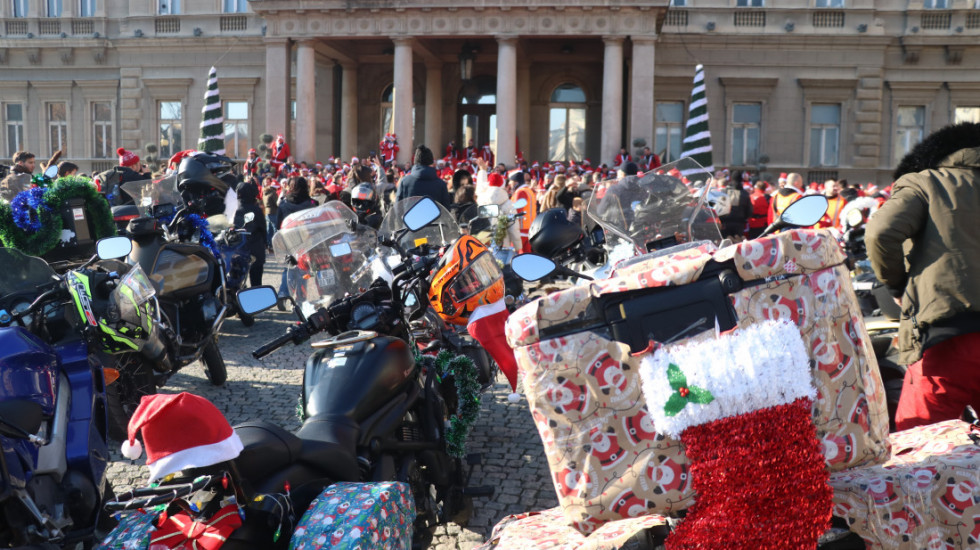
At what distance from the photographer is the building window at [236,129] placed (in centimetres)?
3136

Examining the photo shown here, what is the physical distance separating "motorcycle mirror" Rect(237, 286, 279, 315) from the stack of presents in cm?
180

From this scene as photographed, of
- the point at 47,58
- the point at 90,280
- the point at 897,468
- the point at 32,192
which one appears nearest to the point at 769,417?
the point at 897,468

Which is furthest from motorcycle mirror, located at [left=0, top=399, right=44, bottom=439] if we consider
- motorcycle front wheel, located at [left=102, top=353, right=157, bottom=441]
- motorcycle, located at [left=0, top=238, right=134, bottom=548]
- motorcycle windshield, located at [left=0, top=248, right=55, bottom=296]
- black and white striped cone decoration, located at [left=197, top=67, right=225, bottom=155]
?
black and white striped cone decoration, located at [left=197, top=67, right=225, bottom=155]

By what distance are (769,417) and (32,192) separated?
229 inches

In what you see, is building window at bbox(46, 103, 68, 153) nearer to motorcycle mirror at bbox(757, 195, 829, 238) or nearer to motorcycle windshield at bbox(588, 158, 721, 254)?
motorcycle windshield at bbox(588, 158, 721, 254)

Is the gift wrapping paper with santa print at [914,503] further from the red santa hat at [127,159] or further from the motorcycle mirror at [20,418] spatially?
the red santa hat at [127,159]

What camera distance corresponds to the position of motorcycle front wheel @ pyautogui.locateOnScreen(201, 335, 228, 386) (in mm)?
6785

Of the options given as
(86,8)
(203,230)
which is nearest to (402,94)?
(86,8)

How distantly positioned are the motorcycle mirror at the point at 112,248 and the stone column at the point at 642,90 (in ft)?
69.1

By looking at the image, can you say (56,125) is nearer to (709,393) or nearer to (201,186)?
(201,186)

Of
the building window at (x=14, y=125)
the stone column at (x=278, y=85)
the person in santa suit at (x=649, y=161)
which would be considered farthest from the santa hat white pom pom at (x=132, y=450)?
the building window at (x=14, y=125)

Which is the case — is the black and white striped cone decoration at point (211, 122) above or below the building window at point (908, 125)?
below

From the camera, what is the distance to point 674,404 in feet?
6.68

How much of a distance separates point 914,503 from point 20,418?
2.57m
